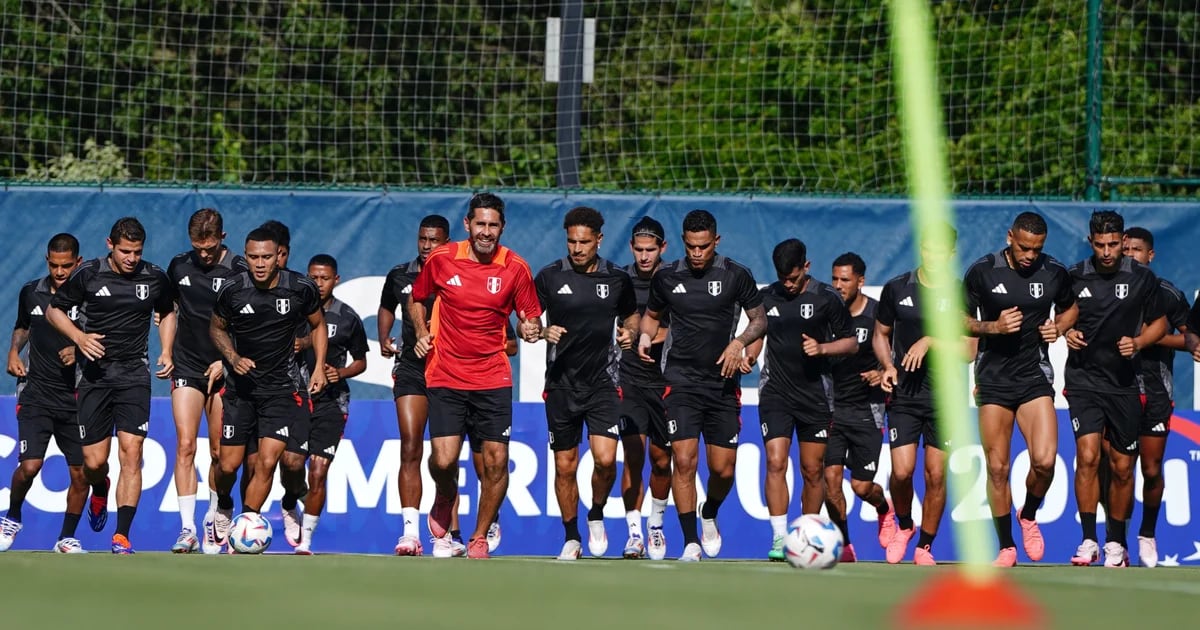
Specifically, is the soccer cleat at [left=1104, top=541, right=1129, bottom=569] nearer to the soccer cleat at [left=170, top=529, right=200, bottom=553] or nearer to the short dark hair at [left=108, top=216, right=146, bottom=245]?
the soccer cleat at [left=170, top=529, right=200, bottom=553]

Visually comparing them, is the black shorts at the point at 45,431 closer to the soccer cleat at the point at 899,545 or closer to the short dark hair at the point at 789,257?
the short dark hair at the point at 789,257

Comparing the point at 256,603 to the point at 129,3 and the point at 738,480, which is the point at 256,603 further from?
the point at 129,3

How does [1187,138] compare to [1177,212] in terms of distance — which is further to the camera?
[1187,138]

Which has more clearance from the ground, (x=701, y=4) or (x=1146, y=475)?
(x=701, y=4)

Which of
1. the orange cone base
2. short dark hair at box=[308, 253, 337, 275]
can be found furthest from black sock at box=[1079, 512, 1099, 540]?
the orange cone base

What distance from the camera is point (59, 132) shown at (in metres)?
19.2

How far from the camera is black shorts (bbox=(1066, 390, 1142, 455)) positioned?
12.5 metres

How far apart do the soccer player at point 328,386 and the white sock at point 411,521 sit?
3.37 ft

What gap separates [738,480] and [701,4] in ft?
31.0

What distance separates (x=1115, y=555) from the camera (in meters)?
12.4

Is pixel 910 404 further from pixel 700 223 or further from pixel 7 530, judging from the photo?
pixel 7 530

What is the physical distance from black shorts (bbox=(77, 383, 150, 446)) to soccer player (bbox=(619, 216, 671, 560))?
11.1ft

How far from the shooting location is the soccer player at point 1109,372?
40.7ft

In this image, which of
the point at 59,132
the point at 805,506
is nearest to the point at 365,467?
the point at 805,506
